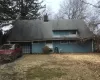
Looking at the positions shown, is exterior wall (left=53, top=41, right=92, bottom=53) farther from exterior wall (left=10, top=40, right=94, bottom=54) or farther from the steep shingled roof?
the steep shingled roof

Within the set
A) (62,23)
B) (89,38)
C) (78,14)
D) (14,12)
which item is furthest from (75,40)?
(78,14)

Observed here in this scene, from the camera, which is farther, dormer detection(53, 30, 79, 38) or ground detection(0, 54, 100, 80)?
dormer detection(53, 30, 79, 38)

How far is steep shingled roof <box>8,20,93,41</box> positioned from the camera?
111 ft

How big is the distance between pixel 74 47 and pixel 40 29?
659cm

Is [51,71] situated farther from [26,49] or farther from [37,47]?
[26,49]

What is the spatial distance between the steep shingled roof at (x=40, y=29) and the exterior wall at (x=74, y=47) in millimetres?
1298

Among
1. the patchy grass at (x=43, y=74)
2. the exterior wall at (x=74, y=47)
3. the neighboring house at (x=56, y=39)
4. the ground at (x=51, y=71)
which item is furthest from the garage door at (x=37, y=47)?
the patchy grass at (x=43, y=74)

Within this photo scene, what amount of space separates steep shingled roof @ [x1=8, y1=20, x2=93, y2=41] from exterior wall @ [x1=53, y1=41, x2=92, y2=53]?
1.30m

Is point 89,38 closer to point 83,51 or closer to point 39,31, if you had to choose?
point 83,51

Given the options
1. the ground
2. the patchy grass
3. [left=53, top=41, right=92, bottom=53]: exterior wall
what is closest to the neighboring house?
[left=53, top=41, right=92, bottom=53]: exterior wall

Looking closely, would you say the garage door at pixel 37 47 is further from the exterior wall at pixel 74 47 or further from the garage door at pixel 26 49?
the exterior wall at pixel 74 47

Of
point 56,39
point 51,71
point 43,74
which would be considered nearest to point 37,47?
point 56,39

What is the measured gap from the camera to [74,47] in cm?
3369

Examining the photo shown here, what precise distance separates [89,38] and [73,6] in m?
24.0
